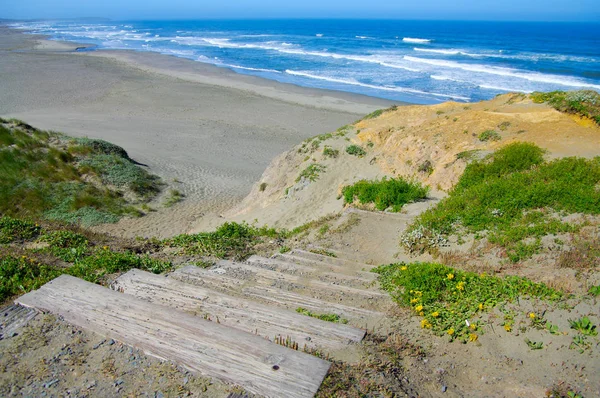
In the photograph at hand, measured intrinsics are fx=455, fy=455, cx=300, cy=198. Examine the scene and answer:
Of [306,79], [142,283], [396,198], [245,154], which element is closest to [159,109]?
→ [245,154]

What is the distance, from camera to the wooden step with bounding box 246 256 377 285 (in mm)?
6145

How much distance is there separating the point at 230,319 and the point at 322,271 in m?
2.50

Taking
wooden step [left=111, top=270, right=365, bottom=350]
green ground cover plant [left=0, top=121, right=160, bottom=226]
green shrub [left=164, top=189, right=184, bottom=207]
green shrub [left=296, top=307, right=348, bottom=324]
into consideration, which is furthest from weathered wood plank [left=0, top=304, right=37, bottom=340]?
green shrub [left=164, top=189, right=184, bottom=207]

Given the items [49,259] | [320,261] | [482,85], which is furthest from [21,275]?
[482,85]

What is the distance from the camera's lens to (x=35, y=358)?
381cm

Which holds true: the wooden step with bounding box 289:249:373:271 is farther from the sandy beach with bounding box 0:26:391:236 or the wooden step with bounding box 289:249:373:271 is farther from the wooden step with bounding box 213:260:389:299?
the sandy beach with bounding box 0:26:391:236

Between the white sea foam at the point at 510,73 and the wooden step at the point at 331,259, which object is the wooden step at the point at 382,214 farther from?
the white sea foam at the point at 510,73

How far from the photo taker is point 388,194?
392 inches

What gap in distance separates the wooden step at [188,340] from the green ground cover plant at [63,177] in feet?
33.0

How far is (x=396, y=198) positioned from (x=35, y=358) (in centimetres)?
756

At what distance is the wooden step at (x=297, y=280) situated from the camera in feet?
18.2

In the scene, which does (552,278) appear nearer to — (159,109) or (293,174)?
(293,174)

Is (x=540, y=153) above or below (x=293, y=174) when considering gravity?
above

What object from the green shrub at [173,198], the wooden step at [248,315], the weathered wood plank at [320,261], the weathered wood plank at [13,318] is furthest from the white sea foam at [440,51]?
the weathered wood plank at [13,318]
